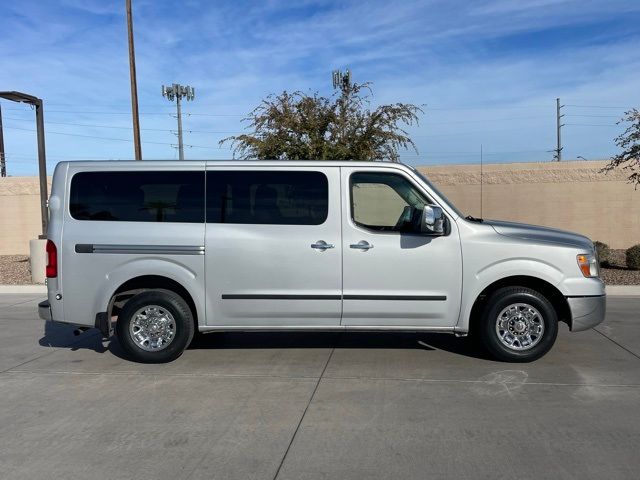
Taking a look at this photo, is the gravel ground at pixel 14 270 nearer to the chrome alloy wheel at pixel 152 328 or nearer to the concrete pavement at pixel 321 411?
the concrete pavement at pixel 321 411

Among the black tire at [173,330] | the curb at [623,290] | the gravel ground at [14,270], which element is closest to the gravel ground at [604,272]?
the gravel ground at [14,270]

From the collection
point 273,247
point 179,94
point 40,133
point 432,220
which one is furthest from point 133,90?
point 179,94

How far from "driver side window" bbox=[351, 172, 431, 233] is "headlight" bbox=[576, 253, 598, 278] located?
1701mm

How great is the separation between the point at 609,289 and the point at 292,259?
806cm

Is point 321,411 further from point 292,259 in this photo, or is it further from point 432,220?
point 432,220

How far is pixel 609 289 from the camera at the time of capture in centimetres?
1152

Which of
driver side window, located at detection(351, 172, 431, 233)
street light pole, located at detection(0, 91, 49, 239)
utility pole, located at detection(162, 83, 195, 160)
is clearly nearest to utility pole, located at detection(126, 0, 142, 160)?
street light pole, located at detection(0, 91, 49, 239)

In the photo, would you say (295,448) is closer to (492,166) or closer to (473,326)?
(473,326)

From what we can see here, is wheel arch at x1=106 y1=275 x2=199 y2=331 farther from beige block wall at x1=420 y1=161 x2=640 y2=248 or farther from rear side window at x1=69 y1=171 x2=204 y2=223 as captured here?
beige block wall at x1=420 y1=161 x2=640 y2=248

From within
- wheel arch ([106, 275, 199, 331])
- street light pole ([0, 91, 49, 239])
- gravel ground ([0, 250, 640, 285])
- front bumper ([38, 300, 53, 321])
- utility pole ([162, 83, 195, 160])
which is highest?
utility pole ([162, 83, 195, 160])

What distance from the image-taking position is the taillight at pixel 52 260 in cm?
632

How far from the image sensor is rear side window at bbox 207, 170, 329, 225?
626 centimetres

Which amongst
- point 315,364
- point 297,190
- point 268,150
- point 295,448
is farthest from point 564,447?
point 268,150

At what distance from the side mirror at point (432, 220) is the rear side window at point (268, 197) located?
40.9 inches
